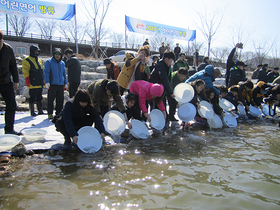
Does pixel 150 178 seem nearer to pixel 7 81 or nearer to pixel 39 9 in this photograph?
pixel 7 81

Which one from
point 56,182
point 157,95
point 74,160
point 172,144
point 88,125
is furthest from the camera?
point 157,95

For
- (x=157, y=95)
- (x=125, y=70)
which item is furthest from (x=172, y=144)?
(x=125, y=70)

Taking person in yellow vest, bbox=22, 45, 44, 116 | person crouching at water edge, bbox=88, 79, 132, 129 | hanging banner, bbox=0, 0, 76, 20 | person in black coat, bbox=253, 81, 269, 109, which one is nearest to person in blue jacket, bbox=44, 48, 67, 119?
person in yellow vest, bbox=22, 45, 44, 116

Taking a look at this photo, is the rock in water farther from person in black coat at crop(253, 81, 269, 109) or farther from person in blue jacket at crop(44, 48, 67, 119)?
person in black coat at crop(253, 81, 269, 109)

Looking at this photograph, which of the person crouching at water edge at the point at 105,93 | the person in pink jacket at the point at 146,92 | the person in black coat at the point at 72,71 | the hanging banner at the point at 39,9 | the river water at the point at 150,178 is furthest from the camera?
the hanging banner at the point at 39,9

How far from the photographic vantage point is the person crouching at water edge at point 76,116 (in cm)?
304

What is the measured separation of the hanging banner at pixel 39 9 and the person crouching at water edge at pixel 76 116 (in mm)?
10242

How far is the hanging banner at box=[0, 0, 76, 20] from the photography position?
1033 centimetres

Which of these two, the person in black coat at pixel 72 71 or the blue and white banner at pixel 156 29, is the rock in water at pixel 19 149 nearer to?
the person in black coat at pixel 72 71

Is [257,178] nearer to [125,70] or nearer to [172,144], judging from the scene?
[172,144]

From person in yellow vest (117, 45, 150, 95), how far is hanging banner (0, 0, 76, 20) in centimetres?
908

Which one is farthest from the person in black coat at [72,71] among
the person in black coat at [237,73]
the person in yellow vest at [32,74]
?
the person in black coat at [237,73]

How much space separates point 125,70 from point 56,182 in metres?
3.07

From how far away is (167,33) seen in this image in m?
16.9
